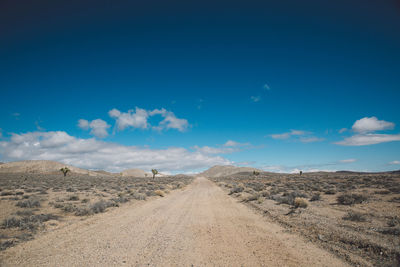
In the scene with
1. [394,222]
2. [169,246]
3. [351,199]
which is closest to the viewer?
[169,246]

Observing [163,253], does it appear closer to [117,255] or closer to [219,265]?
[117,255]

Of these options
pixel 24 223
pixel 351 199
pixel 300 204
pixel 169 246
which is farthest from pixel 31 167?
pixel 351 199

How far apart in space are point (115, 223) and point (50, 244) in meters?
3.11

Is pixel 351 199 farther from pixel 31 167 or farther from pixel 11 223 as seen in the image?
pixel 31 167

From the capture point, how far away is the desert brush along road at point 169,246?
5469 mm

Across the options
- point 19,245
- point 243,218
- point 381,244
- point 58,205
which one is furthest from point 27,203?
point 381,244

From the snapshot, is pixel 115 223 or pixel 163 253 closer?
pixel 163 253

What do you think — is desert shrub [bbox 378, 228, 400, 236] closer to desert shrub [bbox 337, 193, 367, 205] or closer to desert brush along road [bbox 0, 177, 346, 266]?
desert brush along road [bbox 0, 177, 346, 266]

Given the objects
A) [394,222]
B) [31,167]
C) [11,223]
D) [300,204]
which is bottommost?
[31,167]

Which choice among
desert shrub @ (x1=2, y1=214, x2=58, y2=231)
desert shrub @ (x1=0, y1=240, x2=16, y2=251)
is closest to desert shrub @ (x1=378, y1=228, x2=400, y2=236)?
desert shrub @ (x1=0, y1=240, x2=16, y2=251)

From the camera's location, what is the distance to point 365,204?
12.9m

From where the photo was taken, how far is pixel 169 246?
21.6 ft

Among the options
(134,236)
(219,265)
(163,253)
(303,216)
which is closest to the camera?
(219,265)

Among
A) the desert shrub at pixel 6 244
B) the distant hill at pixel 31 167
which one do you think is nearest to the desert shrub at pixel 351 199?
the desert shrub at pixel 6 244
